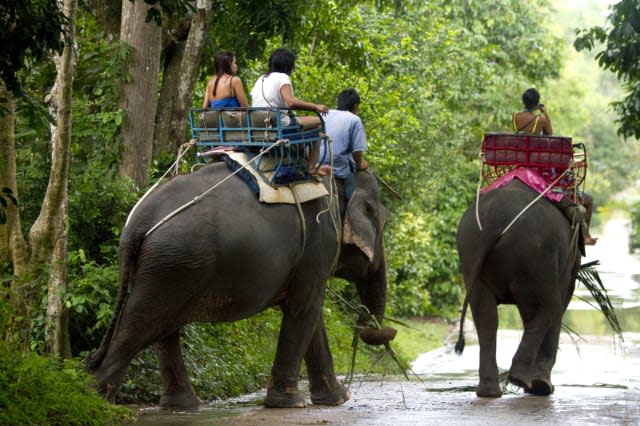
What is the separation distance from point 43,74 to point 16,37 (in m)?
5.36

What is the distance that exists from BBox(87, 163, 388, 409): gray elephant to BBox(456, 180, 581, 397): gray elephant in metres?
2.14

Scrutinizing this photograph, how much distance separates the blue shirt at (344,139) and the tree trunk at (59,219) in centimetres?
229

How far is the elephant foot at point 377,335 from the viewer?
11.5m

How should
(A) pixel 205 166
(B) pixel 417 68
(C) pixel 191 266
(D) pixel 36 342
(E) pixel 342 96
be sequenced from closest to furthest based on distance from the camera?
(C) pixel 191 266, (A) pixel 205 166, (D) pixel 36 342, (E) pixel 342 96, (B) pixel 417 68

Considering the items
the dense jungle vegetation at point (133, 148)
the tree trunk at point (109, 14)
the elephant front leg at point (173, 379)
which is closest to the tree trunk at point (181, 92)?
the dense jungle vegetation at point (133, 148)

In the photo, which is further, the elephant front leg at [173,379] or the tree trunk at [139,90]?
the tree trunk at [139,90]

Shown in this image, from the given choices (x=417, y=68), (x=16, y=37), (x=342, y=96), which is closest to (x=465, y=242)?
(x=342, y=96)

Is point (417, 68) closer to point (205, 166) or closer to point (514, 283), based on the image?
point (514, 283)

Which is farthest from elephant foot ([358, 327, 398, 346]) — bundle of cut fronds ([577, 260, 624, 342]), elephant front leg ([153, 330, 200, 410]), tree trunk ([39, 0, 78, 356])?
bundle of cut fronds ([577, 260, 624, 342])

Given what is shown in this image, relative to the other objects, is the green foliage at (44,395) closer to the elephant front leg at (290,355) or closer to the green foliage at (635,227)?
the elephant front leg at (290,355)

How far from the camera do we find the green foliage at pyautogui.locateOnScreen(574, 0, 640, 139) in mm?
13109

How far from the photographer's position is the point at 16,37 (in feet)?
27.3

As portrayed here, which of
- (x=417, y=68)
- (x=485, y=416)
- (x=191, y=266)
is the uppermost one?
(x=417, y=68)

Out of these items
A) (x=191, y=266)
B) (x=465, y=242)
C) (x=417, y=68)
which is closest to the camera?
(x=191, y=266)
